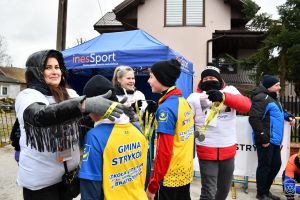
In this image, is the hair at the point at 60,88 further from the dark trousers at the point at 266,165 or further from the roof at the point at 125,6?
the roof at the point at 125,6

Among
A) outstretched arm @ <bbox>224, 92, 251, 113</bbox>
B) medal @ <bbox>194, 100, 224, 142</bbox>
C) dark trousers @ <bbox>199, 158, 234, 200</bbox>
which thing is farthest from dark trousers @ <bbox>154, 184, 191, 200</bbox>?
outstretched arm @ <bbox>224, 92, 251, 113</bbox>

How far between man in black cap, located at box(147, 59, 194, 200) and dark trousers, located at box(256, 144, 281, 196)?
8.24 feet

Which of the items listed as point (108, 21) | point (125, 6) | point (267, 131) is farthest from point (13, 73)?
point (267, 131)

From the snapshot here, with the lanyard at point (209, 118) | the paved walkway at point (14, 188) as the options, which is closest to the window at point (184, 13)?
the paved walkway at point (14, 188)

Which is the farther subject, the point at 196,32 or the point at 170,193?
the point at 196,32

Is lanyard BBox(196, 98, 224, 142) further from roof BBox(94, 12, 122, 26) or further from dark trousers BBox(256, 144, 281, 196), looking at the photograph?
roof BBox(94, 12, 122, 26)

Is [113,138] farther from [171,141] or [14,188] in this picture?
[14,188]

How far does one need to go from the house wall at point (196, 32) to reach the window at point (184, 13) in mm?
222

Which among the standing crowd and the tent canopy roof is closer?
the standing crowd

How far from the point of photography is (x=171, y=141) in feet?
9.02

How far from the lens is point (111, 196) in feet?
6.50

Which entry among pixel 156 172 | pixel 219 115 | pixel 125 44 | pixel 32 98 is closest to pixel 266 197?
pixel 219 115

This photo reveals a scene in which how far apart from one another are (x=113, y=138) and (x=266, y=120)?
3760 mm

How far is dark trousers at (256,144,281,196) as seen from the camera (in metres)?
5.09
